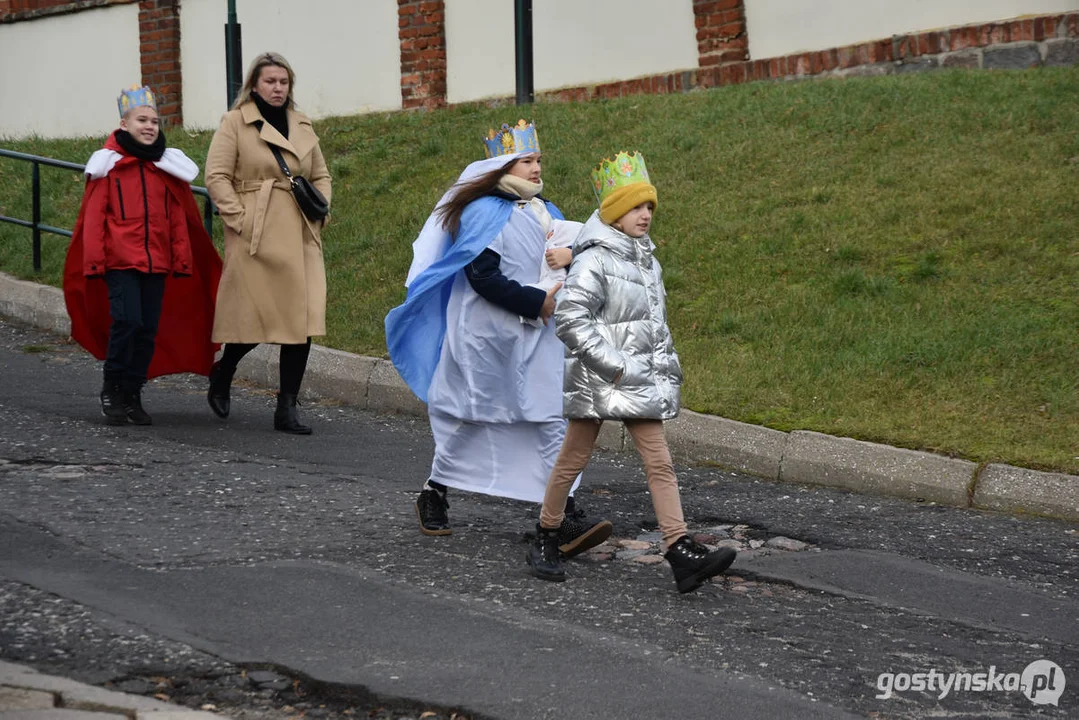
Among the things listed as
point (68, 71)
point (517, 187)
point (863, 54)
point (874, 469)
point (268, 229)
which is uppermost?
point (68, 71)

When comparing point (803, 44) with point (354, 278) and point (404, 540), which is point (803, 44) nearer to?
point (354, 278)

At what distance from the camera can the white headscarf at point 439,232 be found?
20.3 ft

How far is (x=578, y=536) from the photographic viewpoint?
604 cm

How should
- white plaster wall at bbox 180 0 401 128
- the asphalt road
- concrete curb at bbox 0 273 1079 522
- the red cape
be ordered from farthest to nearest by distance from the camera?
white plaster wall at bbox 180 0 401 128 → the red cape → concrete curb at bbox 0 273 1079 522 → the asphalt road

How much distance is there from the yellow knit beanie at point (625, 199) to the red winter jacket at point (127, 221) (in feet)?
11.9

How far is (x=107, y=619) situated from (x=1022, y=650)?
9.89 feet

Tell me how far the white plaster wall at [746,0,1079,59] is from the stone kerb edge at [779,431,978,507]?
24.5ft

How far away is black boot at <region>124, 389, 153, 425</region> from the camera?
8.56 metres

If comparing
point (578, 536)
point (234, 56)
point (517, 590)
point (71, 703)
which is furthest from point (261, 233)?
point (234, 56)

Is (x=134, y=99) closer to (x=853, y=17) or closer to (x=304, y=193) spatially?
(x=304, y=193)

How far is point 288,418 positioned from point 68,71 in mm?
14664

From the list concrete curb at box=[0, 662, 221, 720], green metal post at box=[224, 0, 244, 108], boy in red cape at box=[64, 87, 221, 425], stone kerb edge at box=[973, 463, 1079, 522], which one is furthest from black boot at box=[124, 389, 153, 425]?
green metal post at box=[224, 0, 244, 108]

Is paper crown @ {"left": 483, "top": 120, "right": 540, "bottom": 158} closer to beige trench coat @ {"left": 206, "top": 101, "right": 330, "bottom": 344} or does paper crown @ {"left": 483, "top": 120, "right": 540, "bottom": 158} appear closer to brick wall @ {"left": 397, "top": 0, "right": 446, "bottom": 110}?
beige trench coat @ {"left": 206, "top": 101, "right": 330, "bottom": 344}

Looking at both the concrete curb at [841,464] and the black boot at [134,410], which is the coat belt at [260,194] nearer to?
the black boot at [134,410]
